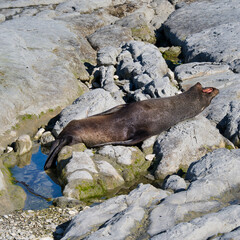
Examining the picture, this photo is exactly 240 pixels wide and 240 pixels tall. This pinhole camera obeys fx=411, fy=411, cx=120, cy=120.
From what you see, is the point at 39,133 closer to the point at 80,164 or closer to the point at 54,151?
the point at 54,151

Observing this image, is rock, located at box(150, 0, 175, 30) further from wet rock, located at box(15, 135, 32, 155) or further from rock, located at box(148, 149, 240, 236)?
rock, located at box(148, 149, 240, 236)

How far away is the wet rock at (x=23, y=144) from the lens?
10000 mm

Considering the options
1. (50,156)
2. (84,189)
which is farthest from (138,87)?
(84,189)

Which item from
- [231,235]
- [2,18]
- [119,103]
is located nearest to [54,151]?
[119,103]

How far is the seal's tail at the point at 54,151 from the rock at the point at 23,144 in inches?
33.0

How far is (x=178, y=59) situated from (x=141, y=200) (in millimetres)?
11624

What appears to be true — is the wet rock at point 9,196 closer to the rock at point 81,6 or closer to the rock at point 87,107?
the rock at point 87,107

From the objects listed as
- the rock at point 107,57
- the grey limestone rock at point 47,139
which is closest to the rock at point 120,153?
the grey limestone rock at point 47,139

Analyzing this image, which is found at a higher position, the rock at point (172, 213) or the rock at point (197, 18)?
the rock at point (172, 213)

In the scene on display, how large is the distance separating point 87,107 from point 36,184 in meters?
3.01

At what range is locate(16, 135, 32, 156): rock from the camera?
32.8 ft

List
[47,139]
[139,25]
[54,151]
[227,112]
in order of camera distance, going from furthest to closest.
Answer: [139,25] → [227,112] → [47,139] → [54,151]

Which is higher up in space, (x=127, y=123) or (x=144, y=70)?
(x=144, y=70)

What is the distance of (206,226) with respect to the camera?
4859 mm
